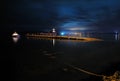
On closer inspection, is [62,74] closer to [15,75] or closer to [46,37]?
[15,75]

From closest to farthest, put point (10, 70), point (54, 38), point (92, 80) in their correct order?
1. point (92, 80)
2. point (10, 70)
3. point (54, 38)

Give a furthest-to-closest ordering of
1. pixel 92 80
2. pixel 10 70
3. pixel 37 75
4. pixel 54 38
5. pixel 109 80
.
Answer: pixel 54 38 → pixel 10 70 → pixel 37 75 → pixel 92 80 → pixel 109 80

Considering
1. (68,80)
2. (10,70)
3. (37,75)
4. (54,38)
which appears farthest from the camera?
(54,38)

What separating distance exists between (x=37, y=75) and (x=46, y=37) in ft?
284

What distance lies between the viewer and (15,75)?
22.8 metres

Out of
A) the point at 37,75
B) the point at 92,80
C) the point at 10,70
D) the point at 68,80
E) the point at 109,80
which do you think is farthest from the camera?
the point at 10,70

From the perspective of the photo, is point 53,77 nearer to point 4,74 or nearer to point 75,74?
point 75,74

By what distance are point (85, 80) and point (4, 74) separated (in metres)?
10.9

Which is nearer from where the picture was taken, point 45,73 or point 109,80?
point 109,80

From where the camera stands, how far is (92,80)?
1909 centimetres

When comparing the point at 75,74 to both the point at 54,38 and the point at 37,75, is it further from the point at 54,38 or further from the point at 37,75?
the point at 54,38

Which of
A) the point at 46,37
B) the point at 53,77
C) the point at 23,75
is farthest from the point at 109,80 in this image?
the point at 46,37

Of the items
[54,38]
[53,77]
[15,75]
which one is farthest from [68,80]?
[54,38]

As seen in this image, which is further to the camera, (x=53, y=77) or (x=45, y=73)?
(x=45, y=73)
